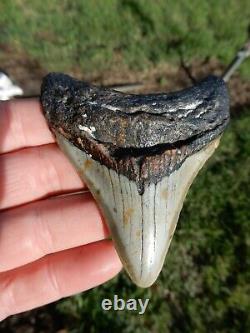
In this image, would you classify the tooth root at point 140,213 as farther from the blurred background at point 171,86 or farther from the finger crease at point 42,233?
the blurred background at point 171,86

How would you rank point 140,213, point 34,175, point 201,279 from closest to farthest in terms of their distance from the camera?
point 140,213, point 34,175, point 201,279

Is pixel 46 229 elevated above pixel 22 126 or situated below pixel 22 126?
below

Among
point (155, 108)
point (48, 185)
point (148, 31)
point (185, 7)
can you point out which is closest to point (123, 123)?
point (155, 108)

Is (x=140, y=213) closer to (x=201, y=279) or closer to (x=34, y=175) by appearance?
(x=34, y=175)

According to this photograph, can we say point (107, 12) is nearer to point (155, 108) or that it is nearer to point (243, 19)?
point (243, 19)

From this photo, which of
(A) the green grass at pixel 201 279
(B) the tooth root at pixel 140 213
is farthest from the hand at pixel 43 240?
(A) the green grass at pixel 201 279

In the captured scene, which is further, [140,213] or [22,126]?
[22,126]

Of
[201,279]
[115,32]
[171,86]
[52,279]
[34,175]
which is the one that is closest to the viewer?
[52,279]

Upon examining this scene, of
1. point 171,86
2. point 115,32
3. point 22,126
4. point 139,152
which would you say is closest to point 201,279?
point 139,152
